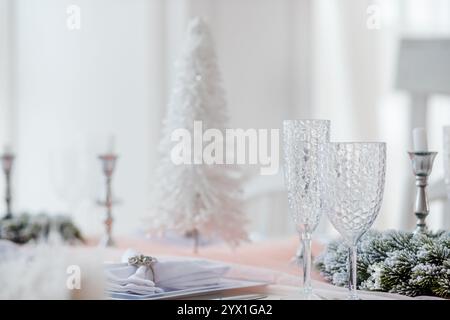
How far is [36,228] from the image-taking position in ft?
5.21

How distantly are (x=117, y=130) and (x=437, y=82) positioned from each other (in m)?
1.24

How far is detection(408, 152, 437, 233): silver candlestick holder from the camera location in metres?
1.14

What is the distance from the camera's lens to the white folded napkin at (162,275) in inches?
38.8

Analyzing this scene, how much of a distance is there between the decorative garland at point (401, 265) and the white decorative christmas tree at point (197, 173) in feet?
1.31

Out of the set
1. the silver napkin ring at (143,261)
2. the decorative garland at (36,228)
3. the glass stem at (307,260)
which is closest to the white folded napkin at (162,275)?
the silver napkin ring at (143,261)

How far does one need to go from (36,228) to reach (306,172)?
0.80 metres

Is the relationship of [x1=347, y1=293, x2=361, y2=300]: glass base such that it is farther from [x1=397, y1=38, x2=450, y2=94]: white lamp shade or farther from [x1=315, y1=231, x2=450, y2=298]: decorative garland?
[x1=397, y1=38, x2=450, y2=94]: white lamp shade

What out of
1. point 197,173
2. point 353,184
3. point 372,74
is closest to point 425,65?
point 372,74

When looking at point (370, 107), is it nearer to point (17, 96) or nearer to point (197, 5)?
point (197, 5)

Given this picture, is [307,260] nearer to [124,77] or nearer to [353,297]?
[353,297]

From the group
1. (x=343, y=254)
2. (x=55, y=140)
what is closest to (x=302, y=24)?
(x=55, y=140)
